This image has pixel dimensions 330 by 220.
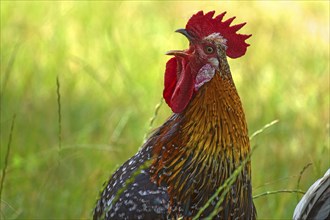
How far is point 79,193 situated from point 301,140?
6.45 feet

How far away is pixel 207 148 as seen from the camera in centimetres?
464

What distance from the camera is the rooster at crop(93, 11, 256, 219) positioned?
461cm

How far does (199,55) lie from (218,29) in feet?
0.59

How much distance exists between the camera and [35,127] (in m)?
7.75

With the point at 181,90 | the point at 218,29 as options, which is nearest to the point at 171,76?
the point at 181,90

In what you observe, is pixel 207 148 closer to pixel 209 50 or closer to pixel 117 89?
pixel 209 50

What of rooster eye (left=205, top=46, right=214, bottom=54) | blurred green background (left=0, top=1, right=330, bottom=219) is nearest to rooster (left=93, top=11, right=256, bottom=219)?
rooster eye (left=205, top=46, right=214, bottom=54)

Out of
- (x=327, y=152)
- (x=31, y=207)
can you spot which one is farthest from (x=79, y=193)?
(x=327, y=152)

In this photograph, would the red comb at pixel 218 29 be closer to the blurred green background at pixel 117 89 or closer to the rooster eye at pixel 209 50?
the rooster eye at pixel 209 50

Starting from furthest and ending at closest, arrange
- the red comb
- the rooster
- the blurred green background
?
1. the blurred green background
2. the red comb
3. the rooster

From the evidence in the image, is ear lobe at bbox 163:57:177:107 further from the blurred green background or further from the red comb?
the blurred green background

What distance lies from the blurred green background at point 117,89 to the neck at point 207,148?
1.28 m

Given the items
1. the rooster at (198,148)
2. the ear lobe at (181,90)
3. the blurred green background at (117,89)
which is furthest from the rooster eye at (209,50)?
the blurred green background at (117,89)

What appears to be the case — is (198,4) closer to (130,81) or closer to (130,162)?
(130,81)
